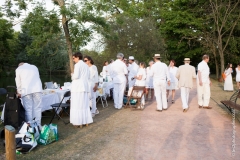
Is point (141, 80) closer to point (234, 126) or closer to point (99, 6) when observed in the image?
point (234, 126)

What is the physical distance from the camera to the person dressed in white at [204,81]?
9.14 metres

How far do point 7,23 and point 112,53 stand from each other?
33.7 ft

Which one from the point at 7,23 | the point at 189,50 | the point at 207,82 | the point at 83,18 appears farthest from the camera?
the point at 189,50

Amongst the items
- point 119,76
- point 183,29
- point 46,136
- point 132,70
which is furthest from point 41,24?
point 183,29

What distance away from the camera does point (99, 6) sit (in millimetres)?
14891

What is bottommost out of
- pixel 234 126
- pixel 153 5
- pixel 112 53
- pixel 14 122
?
pixel 234 126

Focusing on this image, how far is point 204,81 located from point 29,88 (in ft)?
19.9

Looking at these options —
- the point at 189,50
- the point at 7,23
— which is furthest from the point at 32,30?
the point at 189,50

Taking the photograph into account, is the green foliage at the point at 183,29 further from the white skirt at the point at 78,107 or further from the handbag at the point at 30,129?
the handbag at the point at 30,129

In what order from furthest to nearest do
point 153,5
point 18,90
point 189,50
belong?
point 153,5 < point 189,50 < point 18,90

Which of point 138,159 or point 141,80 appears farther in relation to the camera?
point 141,80

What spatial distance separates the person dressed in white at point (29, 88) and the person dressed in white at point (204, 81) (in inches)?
220

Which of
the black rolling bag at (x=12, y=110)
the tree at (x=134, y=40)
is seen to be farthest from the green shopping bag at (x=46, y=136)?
the tree at (x=134, y=40)

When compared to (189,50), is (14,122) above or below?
below
